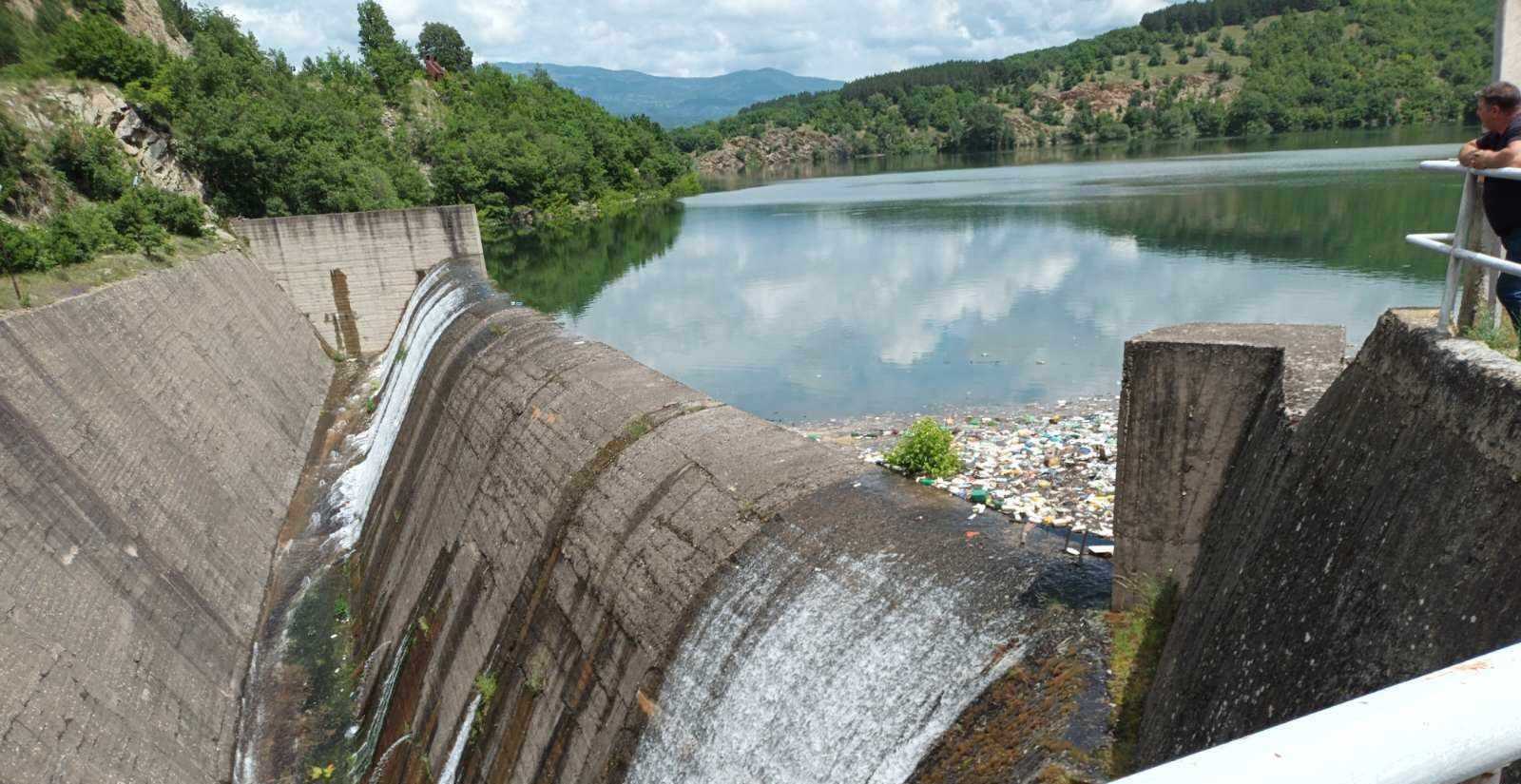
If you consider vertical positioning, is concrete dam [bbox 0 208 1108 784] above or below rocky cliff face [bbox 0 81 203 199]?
below

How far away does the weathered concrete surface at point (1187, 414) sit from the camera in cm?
424

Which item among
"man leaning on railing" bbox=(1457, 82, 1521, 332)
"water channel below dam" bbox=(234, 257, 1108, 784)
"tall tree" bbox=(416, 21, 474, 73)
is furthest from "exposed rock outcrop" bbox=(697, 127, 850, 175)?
"man leaning on railing" bbox=(1457, 82, 1521, 332)

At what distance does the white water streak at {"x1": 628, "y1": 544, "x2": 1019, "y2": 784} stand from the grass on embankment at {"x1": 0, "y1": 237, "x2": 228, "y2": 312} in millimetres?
11898

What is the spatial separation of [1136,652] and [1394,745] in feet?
13.2

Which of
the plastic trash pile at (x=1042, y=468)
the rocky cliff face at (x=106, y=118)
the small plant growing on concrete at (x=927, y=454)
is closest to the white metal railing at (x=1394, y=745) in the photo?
the plastic trash pile at (x=1042, y=468)

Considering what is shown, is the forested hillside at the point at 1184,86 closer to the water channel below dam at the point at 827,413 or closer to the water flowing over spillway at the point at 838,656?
the water channel below dam at the point at 827,413

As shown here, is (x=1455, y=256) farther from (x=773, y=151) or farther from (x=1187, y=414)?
(x=773, y=151)

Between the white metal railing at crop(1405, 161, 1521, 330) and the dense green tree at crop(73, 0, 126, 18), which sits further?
the dense green tree at crop(73, 0, 126, 18)

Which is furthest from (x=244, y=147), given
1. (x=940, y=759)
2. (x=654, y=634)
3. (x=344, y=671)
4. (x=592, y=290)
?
(x=940, y=759)

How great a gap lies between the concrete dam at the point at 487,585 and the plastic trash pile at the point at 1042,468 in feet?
8.48

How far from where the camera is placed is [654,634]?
693 centimetres

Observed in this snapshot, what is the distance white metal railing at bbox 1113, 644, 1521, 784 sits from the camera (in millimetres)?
980

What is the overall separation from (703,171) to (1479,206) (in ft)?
398

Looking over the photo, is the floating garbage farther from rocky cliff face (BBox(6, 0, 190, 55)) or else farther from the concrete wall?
rocky cliff face (BBox(6, 0, 190, 55))
